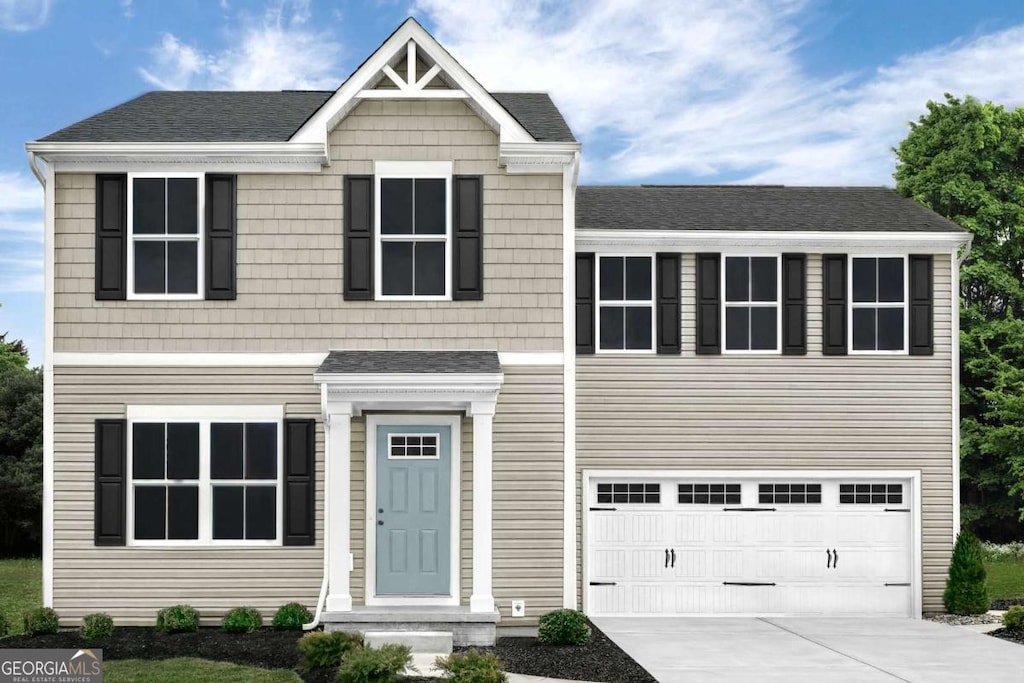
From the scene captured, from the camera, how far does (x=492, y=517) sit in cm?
1304

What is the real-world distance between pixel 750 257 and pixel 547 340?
145 inches

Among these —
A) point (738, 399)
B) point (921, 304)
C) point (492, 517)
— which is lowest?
point (492, 517)

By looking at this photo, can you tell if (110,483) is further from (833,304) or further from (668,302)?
(833,304)

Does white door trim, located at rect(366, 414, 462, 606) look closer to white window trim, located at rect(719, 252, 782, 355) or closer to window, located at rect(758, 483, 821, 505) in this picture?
white window trim, located at rect(719, 252, 782, 355)

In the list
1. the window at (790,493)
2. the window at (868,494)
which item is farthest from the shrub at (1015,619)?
the window at (790,493)

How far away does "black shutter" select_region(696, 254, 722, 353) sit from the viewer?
14648 millimetres

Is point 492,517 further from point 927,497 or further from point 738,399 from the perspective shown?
point 927,497

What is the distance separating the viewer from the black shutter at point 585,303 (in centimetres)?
1456

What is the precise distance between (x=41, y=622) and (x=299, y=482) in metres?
3.72

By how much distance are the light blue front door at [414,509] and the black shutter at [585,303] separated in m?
2.66

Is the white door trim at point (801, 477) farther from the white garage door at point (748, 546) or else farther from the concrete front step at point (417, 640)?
the concrete front step at point (417, 640)

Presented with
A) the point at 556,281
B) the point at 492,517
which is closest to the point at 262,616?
the point at 492,517

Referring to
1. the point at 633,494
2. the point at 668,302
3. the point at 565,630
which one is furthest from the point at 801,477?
the point at 565,630

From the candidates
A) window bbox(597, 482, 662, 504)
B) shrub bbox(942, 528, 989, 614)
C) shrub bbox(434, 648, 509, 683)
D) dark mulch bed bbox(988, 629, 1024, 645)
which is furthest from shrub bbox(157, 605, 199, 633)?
shrub bbox(942, 528, 989, 614)
